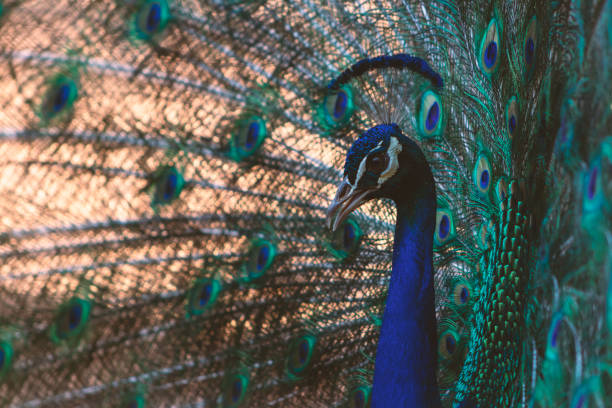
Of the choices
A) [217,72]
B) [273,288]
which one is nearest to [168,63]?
[217,72]

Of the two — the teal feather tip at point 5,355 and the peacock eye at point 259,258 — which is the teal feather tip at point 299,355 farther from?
the teal feather tip at point 5,355

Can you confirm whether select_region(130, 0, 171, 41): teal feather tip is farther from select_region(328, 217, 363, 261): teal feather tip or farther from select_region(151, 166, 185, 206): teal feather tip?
select_region(328, 217, 363, 261): teal feather tip

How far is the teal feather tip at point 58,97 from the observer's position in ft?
3.89

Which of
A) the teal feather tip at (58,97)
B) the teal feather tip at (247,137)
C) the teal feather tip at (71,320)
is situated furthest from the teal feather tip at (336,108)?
the teal feather tip at (71,320)

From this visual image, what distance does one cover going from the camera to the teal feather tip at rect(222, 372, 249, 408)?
5.11 ft

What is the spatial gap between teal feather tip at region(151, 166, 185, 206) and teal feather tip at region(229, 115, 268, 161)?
15cm

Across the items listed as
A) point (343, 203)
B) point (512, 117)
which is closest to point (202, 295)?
point (343, 203)

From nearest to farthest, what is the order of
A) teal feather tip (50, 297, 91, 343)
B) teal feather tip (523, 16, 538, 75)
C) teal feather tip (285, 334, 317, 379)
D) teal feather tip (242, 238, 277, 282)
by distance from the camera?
1. teal feather tip (523, 16, 538, 75)
2. teal feather tip (50, 297, 91, 343)
3. teal feather tip (242, 238, 277, 282)
4. teal feather tip (285, 334, 317, 379)

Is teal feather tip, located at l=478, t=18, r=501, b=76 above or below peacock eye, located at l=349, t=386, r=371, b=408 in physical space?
above

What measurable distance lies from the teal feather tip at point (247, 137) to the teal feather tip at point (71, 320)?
19.2 inches

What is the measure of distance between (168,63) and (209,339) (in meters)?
0.69

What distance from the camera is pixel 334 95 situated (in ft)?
5.09

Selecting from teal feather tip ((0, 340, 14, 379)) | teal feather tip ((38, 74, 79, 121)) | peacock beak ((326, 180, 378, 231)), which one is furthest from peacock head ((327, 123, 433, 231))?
teal feather tip ((0, 340, 14, 379))

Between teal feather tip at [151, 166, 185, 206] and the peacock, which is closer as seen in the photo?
the peacock
